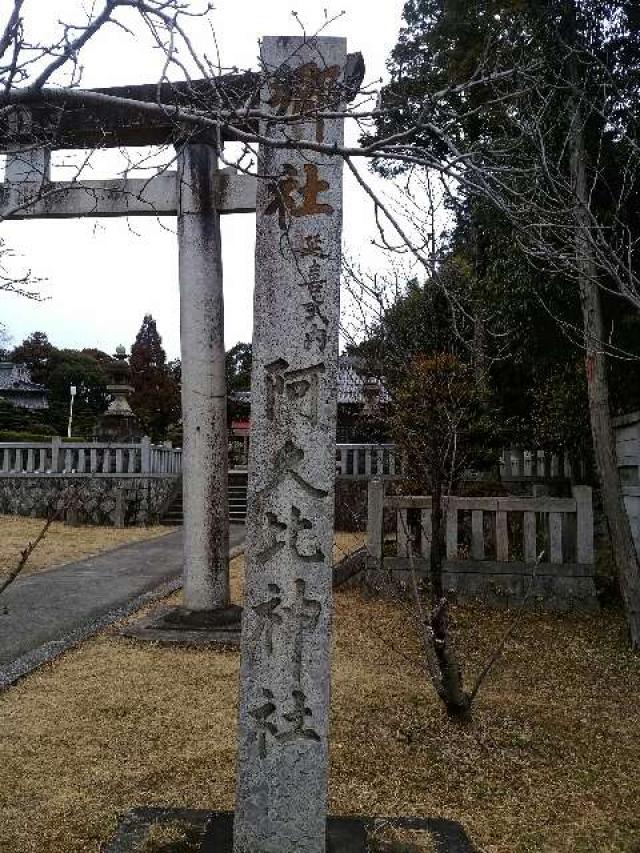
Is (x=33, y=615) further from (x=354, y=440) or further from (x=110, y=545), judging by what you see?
(x=354, y=440)

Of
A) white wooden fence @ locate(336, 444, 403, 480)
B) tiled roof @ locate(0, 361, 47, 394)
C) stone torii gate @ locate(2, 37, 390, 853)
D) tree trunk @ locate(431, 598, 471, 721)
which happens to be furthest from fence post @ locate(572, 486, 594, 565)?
tiled roof @ locate(0, 361, 47, 394)

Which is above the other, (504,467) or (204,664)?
(504,467)

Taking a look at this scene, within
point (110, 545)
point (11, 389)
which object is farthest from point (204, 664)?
point (11, 389)

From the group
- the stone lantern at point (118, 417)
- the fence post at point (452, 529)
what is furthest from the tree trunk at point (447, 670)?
the stone lantern at point (118, 417)

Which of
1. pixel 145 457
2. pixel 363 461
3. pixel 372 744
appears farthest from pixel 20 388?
pixel 372 744

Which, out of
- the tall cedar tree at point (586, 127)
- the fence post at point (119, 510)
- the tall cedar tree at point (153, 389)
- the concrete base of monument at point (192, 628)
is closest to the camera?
the tall cedar tree at point (586, 127)

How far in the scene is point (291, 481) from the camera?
266 centimetres

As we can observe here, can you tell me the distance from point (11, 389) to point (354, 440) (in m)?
22.5

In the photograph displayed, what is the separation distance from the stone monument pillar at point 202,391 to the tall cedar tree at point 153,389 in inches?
824

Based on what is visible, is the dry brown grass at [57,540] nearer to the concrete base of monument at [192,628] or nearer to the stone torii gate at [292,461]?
the concrete base of monument at [192,628]

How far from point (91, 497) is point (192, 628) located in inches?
358

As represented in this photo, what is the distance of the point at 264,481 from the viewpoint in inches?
106

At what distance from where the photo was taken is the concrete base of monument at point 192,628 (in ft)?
19.1

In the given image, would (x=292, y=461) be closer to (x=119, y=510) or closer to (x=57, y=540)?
(x=57, y=540)
